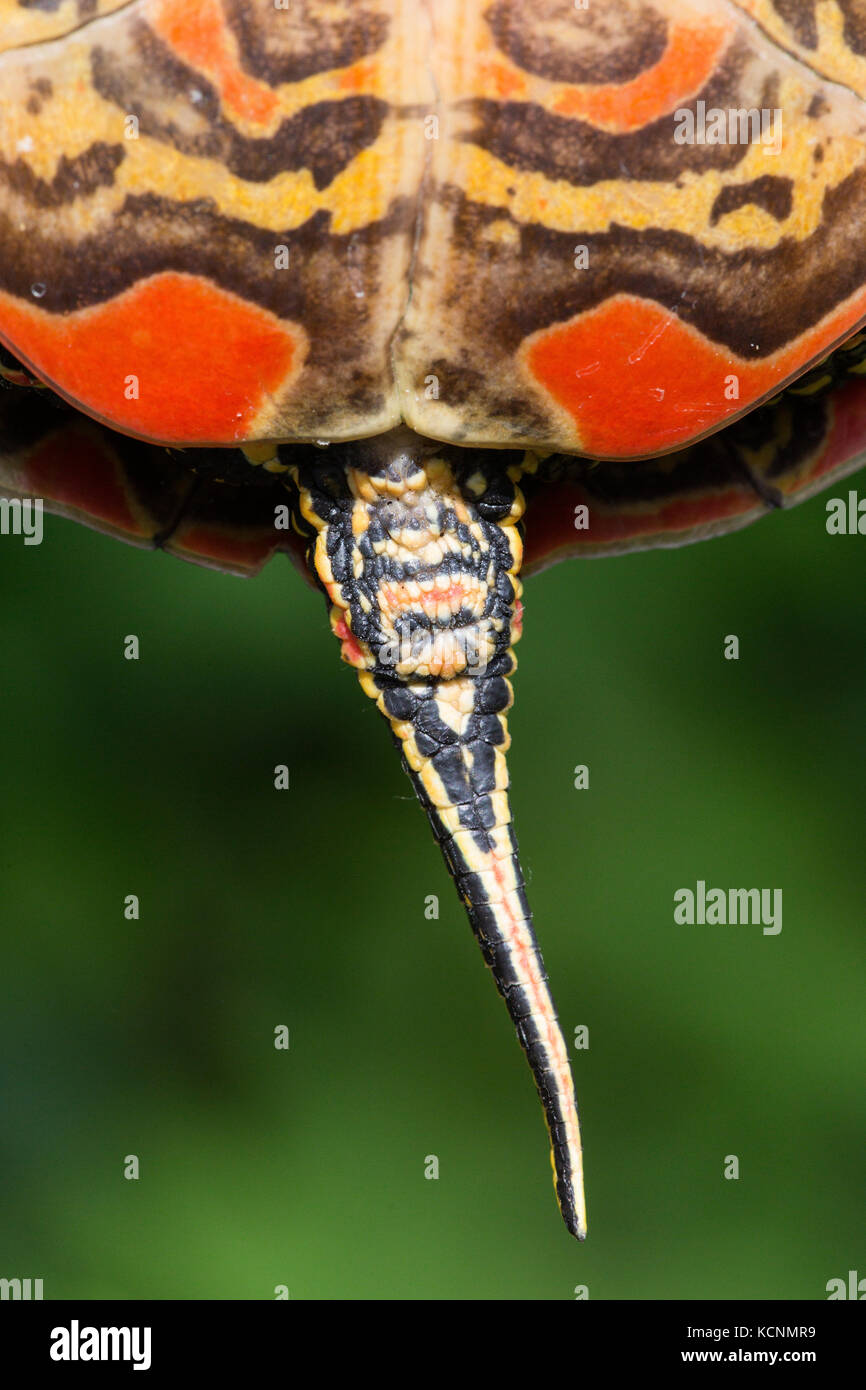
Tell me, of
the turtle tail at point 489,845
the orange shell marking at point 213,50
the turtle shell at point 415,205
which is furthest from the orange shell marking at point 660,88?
the turtle tail at point 489,845

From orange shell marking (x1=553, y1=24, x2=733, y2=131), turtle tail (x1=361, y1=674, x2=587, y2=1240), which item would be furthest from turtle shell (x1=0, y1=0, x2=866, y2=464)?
turtle tail (x1=361, y1=674, x2=587, y2=1240)

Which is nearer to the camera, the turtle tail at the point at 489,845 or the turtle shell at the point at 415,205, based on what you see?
the turtle shell at the point at 415,205

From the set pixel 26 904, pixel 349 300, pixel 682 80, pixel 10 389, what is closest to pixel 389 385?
pixel 349 300

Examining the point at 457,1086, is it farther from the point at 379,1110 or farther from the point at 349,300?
the point at 349,300

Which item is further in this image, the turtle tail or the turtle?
the turtle tail

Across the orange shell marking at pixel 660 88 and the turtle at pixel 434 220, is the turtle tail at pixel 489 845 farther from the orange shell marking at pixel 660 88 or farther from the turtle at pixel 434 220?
the orange shell marking at pixel 660 88

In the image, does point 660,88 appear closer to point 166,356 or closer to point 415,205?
point 415,205

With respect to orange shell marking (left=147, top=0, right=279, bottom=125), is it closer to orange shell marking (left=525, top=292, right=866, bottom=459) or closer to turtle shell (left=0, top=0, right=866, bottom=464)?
turtle shell (left=0, top=0, right=866, bottom=464)

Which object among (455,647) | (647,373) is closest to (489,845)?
(455,647)
